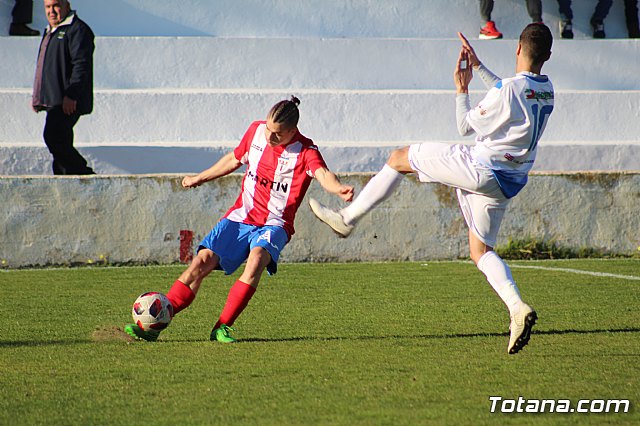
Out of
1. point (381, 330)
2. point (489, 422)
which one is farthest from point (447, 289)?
point (489, 422)

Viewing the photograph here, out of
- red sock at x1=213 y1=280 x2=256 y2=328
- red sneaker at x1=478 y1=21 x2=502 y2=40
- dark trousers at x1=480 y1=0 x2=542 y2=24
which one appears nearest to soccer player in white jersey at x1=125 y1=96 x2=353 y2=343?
red sock at x1=213 y1=280 x2=256 y2=328

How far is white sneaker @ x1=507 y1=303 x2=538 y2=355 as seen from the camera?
5.84m

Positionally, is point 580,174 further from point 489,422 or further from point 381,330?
point 489,422

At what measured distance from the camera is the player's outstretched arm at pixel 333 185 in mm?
6176

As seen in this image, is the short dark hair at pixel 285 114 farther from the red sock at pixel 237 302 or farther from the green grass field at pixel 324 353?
the green grass field at pixel 324 353

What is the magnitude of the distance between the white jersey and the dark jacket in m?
5.55

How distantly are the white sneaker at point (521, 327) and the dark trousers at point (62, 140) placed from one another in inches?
245

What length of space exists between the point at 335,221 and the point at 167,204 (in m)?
4.66

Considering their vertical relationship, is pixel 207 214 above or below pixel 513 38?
below

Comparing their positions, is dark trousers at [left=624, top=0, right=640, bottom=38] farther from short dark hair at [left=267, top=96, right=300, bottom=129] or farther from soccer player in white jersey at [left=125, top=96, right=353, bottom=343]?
short dark hair at [left=267, top=96, right=300, bottom=129]

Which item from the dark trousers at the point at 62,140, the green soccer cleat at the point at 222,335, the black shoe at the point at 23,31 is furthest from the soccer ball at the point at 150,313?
the black shoe at the point at 23,31

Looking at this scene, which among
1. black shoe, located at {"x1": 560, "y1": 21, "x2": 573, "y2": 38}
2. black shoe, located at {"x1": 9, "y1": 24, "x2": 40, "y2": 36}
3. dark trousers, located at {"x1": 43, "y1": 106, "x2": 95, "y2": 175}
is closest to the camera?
dark trousers, located at {"x1": 43, "y1": 106, "x2": 95, "y2": 175}

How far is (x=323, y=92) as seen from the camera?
1330cm

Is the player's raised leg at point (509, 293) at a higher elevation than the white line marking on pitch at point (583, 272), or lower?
higher
